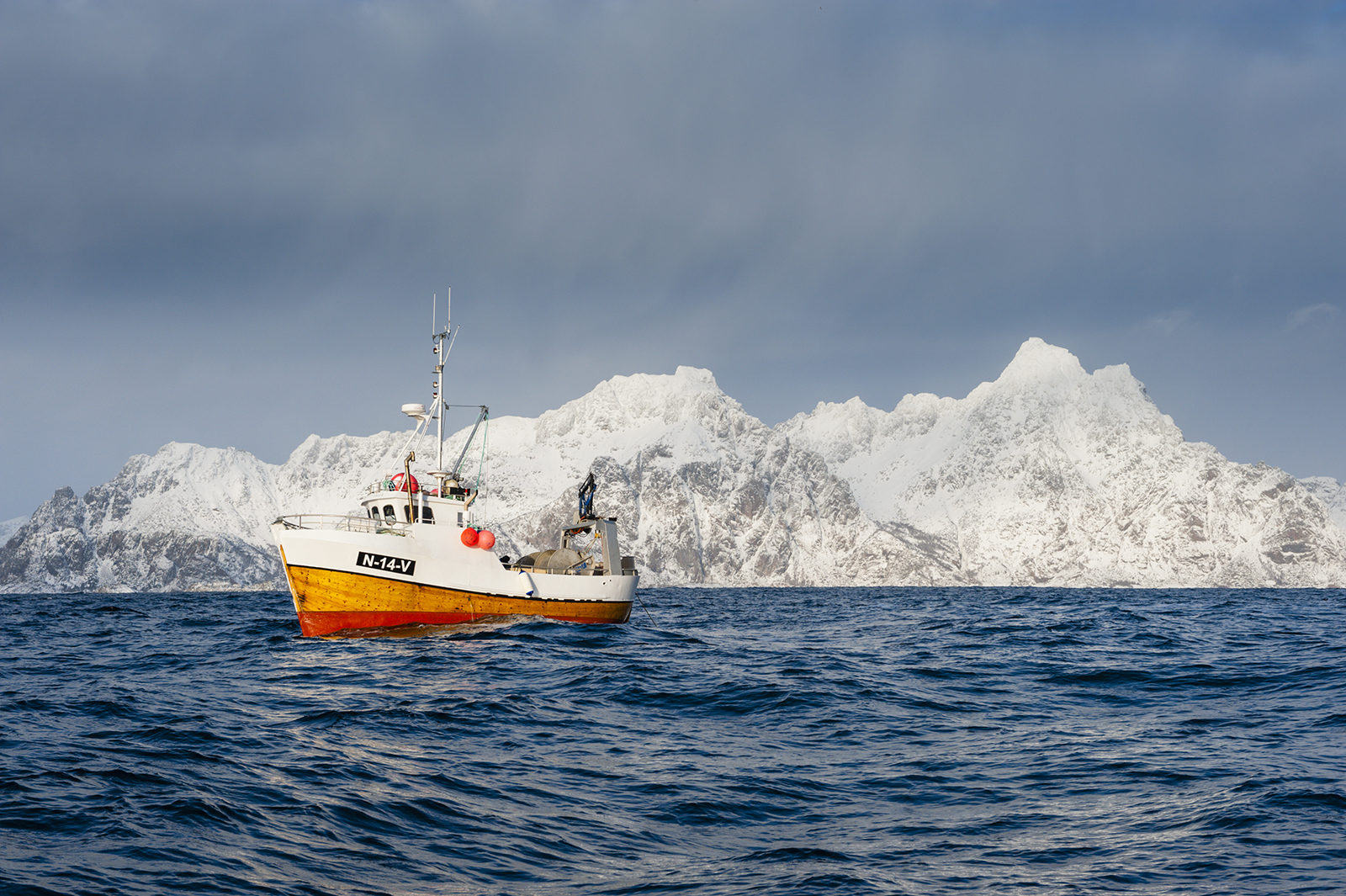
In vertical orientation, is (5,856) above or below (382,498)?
below

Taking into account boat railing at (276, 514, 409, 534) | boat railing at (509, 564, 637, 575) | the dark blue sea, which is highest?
boat railing at (276, 514, 409, 534)

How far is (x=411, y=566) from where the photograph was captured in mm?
34594

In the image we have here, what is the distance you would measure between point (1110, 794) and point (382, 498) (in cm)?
3101

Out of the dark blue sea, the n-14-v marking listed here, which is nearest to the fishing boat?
the n-14-v marking

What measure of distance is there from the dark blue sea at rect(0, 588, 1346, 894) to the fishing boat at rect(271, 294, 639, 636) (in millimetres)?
7316

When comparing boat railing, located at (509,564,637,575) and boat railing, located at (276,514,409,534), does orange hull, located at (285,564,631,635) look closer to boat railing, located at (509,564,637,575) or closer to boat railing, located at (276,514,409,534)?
boat railing, located at (276,514,409,534)

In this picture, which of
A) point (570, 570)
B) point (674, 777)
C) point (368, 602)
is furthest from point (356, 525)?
point (674, 777)

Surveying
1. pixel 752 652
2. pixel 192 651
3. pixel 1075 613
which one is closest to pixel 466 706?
pixel 752 652

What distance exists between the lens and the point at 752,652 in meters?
32.0

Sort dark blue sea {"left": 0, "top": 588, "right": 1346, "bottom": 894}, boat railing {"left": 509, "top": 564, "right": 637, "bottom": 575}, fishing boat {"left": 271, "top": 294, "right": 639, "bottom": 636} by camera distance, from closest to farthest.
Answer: dark blue sea {"left": 0, "top": 588, "right": 1346, "bottom": 894} < fishing boat {"left": 271, "top": 294, "right": 639, "bottom": 636} < boat railing {"left": 509, "top": 564, "right": 637, "bottom": 575}

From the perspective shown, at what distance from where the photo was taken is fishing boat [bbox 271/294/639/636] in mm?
33562

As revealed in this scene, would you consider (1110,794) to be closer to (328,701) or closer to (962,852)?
(962,852)

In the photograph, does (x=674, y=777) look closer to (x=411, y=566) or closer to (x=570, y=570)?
(x=411, y=566)

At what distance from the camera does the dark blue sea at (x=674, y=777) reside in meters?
8.82
